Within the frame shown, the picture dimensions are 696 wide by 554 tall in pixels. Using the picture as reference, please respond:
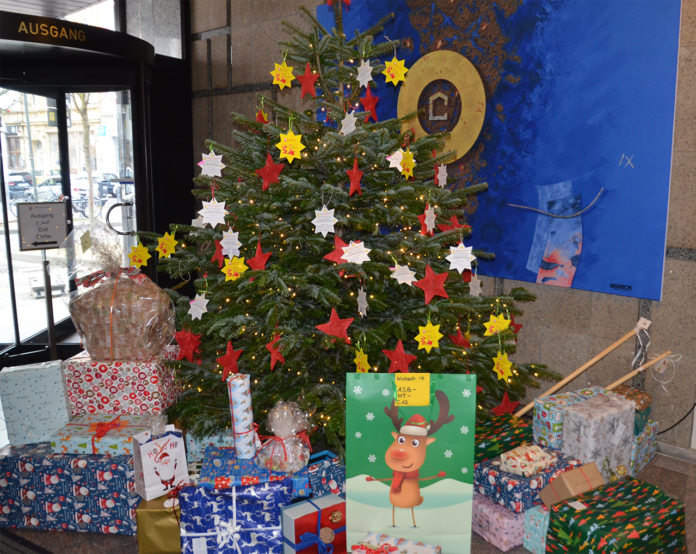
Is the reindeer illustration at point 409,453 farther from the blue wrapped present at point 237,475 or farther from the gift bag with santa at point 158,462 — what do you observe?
the gift bag with santa at point 158,462

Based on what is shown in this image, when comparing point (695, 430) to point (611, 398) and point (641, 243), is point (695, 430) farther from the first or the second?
point (641, 243)

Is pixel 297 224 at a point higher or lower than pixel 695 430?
higher

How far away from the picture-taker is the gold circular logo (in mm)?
3408

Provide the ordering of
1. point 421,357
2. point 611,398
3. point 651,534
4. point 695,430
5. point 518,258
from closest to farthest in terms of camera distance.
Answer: point 651,534, point 421,357, point 611,398, point 695,430, point 518,258

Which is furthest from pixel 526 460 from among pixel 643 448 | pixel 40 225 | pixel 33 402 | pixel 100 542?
pixel 40 225

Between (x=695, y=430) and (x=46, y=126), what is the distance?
469cm

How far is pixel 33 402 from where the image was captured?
238 cm

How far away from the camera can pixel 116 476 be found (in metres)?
2.23

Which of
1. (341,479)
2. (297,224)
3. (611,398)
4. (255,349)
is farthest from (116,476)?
(611,398)

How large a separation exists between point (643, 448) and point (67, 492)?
2.64 metres

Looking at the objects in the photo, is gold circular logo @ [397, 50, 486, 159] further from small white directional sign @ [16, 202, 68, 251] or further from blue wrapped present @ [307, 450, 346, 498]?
small white directional sign @ [16, 202, 68, 251]

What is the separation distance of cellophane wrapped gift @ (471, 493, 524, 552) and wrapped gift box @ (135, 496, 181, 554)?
115 cm

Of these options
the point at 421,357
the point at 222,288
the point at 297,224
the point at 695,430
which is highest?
the point at 297,224

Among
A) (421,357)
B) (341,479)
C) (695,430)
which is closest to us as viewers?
(341,479)
